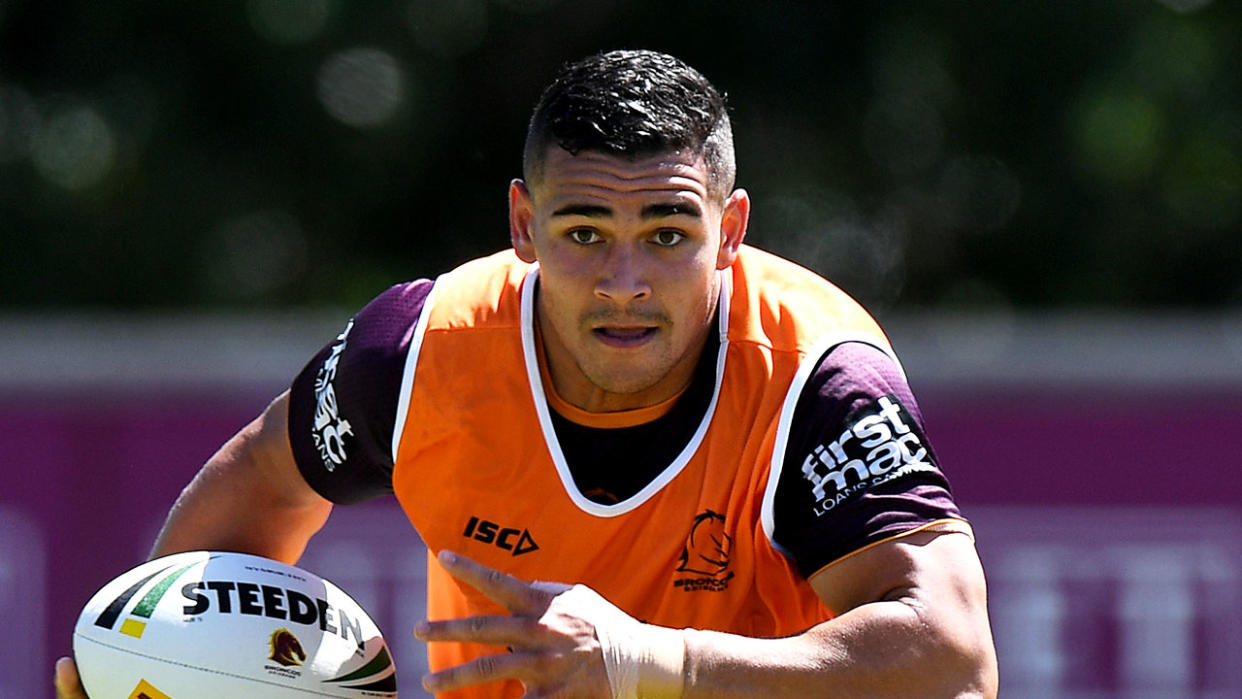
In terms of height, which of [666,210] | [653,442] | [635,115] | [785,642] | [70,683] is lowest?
[70,683]

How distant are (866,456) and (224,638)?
60.3 inches

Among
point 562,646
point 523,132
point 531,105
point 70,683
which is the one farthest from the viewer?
point 523,132

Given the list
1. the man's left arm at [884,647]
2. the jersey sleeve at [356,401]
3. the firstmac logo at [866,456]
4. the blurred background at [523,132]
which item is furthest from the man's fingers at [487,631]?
the blurred background at [523,132]

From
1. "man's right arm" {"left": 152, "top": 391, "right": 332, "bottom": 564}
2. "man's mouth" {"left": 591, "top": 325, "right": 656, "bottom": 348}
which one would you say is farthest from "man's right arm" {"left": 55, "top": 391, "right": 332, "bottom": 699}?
"man's mouth" {"left": 591, "top": 325, "right": 656, "bottom": 348}

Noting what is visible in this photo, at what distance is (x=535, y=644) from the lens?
3646 mm

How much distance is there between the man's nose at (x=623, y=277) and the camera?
4078mm

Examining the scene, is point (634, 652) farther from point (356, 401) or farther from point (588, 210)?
point (356, 401)

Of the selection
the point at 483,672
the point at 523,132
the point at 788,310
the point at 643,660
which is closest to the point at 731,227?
the point at 788,310

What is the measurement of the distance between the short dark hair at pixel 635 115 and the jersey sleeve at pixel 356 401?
54 cm

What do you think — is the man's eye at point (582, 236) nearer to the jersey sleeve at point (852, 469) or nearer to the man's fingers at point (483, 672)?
the jersey sleeve at point (852, 469)

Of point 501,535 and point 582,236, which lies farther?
point 501,535

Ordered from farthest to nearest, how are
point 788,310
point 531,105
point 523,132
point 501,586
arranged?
point 523,132, point 531,105, point 788,310, point 501,586

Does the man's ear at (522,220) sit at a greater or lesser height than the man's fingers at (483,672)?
greater

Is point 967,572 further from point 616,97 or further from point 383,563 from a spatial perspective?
point 383,563
